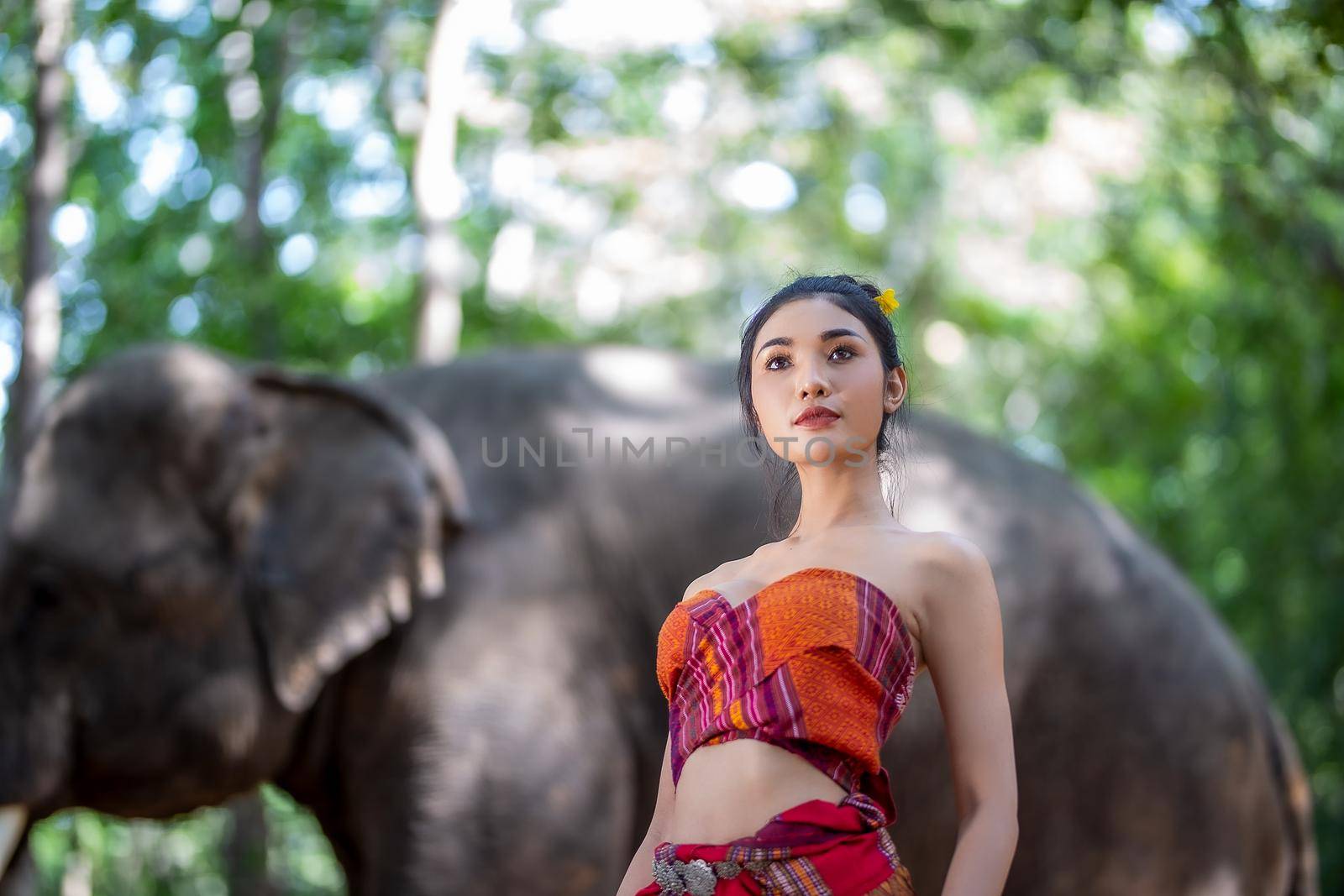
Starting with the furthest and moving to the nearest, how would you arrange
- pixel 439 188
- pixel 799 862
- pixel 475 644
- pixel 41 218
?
pixel 439 188 → pixel 41 218 → pixel 475 644 → pixel 799 862

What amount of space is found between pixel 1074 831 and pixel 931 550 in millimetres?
1775

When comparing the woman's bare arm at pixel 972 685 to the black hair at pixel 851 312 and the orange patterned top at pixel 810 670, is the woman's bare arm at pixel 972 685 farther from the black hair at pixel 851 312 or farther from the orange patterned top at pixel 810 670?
the black hair at pixel 851 312

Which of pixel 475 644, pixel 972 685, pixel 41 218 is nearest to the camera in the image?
pixel 972 685

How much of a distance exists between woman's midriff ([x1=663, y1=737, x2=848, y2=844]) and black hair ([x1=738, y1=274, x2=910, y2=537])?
31 cm

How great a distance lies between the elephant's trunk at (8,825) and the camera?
9.55 feet

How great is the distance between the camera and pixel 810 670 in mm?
1248

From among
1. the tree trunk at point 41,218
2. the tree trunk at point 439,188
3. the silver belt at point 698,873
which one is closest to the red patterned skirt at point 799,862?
the silver belt at point 698,873

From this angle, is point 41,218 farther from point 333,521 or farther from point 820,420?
point 820,420

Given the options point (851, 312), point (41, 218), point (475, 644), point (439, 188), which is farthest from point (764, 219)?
point (851, 312)

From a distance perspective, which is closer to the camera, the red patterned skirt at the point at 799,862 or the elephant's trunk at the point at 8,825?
the red patterned skirt at the point at 799,862

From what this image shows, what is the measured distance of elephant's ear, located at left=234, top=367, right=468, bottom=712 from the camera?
291 centimetres

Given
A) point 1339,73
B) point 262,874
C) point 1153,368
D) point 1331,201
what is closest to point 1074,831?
point 1339,73

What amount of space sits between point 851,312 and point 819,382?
4.2 inches

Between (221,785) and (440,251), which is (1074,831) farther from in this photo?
(440,251)
